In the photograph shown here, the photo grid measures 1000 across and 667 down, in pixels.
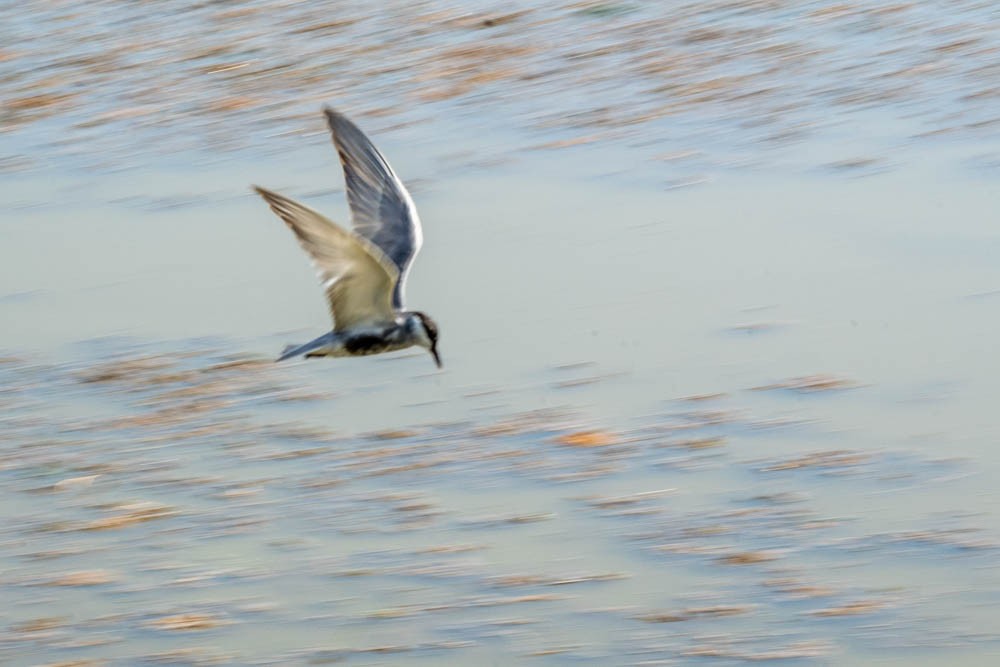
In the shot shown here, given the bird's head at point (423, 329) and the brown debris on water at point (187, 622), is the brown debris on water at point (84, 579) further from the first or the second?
the bird's head at point (423, 329)

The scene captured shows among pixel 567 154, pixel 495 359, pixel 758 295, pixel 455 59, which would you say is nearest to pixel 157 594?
pixel 495 359

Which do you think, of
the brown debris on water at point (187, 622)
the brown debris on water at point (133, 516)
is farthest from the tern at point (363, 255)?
the brown debris on water at point (187, 622)

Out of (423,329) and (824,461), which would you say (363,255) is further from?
(824,461)

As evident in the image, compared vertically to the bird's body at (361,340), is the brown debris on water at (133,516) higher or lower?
lower

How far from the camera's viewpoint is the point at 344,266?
6062 millimetres

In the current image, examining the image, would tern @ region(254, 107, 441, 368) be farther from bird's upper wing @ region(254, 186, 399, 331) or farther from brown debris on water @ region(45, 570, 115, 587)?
brown debris on water @ region(45, 570, 115, 587)

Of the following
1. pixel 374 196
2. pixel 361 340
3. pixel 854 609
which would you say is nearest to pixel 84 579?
pixel 361 340

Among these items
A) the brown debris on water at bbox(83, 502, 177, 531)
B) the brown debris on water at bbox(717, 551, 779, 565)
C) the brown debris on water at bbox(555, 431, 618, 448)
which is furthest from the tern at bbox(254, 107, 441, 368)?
the brown debris on water at bbox(717, 551, 779, 565)

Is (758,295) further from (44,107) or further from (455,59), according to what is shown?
(44,107)

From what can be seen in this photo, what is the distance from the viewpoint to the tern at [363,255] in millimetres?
5879

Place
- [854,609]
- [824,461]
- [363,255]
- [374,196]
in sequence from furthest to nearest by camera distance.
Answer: [374,196]
[824,461]
[363,255]
[854,609]

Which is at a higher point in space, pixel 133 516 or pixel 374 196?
pixel 374 196

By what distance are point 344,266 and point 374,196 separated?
3.00 ft

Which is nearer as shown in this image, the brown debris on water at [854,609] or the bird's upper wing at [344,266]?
the brown debris on water at [854,609]
